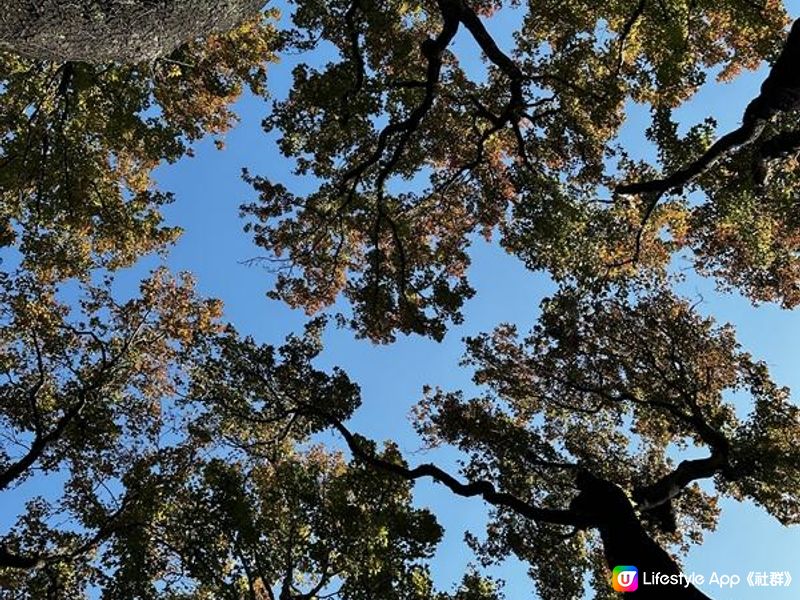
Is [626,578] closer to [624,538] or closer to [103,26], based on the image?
[624,538]

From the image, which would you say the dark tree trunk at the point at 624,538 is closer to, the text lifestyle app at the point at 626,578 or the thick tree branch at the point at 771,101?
the text lifestyle app at the point at 626,578

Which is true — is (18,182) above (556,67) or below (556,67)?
below

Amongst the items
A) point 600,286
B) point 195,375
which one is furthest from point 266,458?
point 600,286

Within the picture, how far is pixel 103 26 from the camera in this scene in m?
3.88

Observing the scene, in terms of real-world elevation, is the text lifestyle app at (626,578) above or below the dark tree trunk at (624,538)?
below

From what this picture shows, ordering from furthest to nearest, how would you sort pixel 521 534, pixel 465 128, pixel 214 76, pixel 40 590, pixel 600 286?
pixel 214 76 < pixel 465 128 < pixel 600 286 < pixel 521 534 < pixel 40 590

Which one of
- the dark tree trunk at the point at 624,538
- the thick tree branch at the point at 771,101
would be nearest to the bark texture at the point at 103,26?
the thick tree branch at the point at 771,101

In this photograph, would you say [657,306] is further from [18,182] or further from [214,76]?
[18,182]

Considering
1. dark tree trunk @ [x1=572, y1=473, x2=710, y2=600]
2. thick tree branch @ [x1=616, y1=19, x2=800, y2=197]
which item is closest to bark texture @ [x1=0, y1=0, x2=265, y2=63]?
thick tree branch @ [x1=616, y1=19, x2=800, y2=197]

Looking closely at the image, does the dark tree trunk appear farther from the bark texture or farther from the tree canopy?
the bark texture

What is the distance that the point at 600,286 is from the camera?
1266cm

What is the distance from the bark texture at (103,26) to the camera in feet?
11.9

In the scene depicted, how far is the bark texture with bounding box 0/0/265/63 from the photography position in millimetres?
3619

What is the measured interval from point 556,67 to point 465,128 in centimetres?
228
